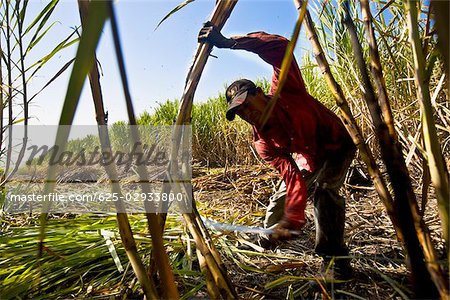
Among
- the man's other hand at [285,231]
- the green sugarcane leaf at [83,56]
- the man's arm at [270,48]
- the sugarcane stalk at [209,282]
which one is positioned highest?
the man's arm at [270,48]

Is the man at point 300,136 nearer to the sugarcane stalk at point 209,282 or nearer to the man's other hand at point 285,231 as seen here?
the man's other hand at point 285,231

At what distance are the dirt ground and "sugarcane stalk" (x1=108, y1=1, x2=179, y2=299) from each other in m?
0.40

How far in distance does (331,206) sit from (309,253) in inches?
9.3

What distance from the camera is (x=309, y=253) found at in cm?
131

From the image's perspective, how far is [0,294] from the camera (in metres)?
0.89

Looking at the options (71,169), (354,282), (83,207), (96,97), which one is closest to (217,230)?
(354,282)

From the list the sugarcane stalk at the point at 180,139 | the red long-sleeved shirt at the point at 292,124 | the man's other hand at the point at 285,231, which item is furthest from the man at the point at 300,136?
the sugarcane stalk at the point at 180,139

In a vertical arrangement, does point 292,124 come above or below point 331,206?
above

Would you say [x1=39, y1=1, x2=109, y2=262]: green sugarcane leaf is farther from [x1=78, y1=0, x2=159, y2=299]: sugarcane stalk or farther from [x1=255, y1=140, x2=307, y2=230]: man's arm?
[x1=255, y1=140, x2=307, y2=230]: man's arm

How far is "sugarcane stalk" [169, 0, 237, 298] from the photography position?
43 centimetres

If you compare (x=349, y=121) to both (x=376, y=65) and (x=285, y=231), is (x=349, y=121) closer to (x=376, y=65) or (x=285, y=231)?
(x=376, y=65)

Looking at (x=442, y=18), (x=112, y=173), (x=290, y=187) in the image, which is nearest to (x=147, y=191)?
(x=112, y=173)

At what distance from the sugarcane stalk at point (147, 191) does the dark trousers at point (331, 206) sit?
91 centimetres

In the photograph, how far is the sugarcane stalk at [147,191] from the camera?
0.14 metres
